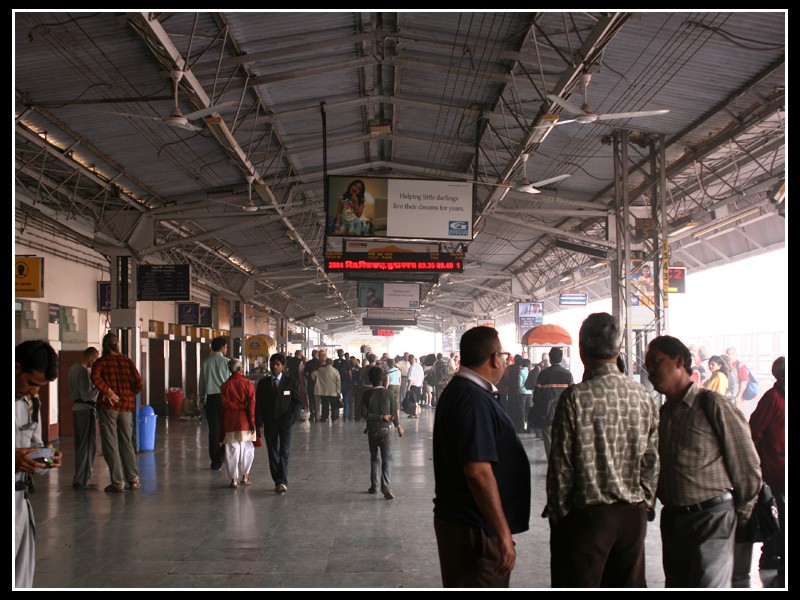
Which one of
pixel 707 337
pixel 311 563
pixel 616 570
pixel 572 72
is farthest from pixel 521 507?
pixel 707 337

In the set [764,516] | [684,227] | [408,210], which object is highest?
[684,227]

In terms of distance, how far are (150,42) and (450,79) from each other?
461cm

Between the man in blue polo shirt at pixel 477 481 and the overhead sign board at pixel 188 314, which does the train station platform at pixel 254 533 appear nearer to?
the man in blue polo shirt at pixel 477 481

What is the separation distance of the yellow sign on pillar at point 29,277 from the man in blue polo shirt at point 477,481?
368 inches

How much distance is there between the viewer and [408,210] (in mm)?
11781

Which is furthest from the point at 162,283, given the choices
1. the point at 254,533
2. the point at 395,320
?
the point at 395,320

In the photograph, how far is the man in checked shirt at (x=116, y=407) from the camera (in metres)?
9.62

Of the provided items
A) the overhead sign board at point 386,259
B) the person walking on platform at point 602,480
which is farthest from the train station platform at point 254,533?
the overhead sign board at point 386,259

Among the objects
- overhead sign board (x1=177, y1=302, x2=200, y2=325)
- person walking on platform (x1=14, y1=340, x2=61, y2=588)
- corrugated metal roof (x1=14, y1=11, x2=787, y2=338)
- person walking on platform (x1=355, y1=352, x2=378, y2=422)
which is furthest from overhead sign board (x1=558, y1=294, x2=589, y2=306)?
person walking on platform (x1=14, y1=340, x2=61, y2=588)

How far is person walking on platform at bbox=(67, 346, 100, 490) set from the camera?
9898 millimetres

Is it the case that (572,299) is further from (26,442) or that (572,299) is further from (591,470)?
(26,442)

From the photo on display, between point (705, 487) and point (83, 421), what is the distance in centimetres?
815

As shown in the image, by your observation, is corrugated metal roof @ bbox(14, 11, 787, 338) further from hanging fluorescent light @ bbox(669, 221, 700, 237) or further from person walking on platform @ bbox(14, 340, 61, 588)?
person walking on platform @ bbox(14, 340, 61, 588)
